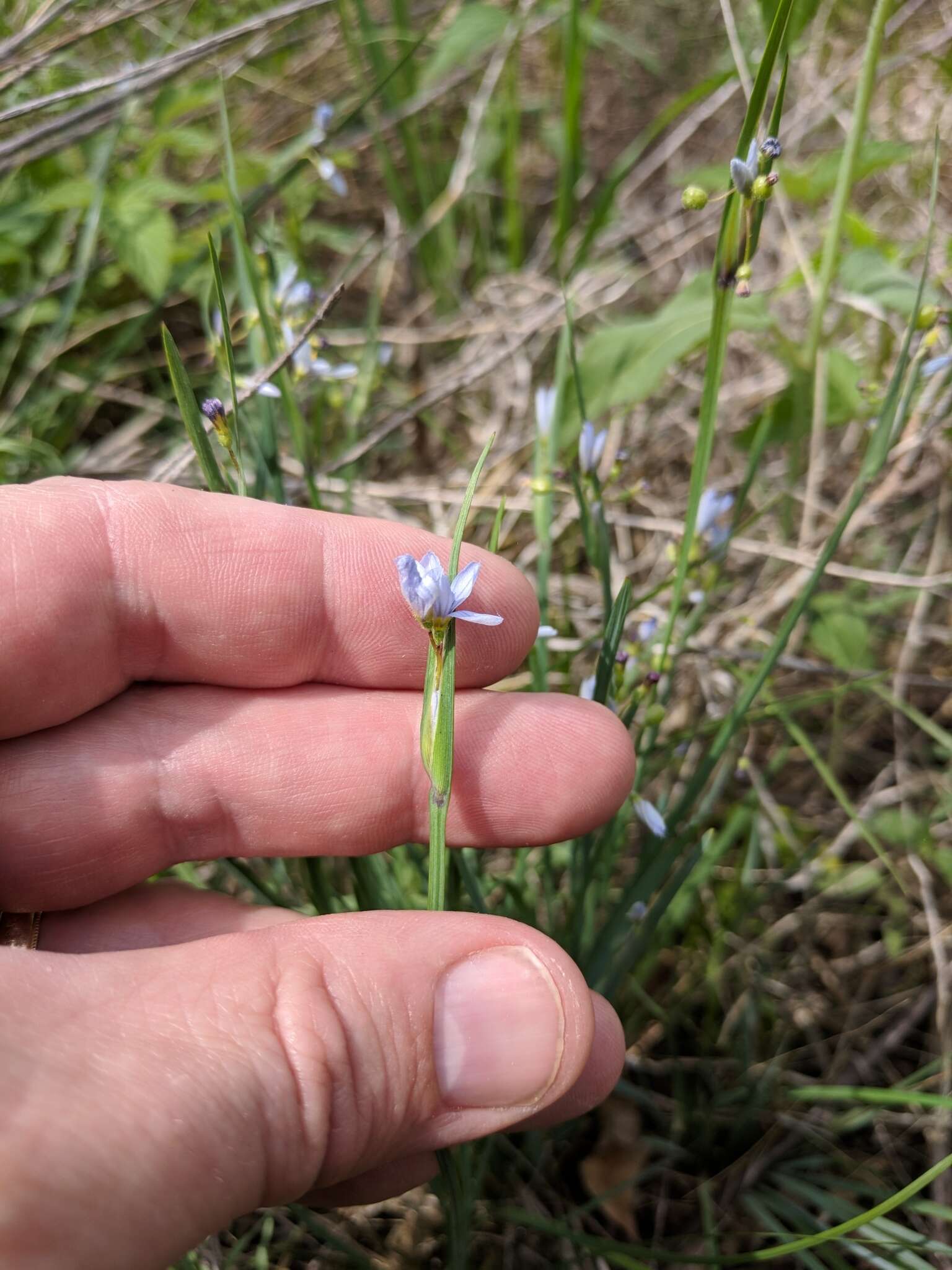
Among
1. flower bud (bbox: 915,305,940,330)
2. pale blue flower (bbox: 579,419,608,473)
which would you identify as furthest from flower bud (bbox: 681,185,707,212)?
flower bud (bbox: 915,305,940,330)

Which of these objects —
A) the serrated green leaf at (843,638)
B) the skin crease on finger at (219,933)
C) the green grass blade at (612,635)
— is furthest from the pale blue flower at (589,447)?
the skin crease on finger at (219,933)

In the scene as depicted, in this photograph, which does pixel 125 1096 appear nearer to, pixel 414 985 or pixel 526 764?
pixel 414 985

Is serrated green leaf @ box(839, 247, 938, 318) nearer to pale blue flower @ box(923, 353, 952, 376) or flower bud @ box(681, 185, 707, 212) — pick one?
pale blue flower @ box(923, 353, 952, 376)

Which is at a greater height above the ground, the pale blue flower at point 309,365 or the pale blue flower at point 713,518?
the pale blue flower at point 309,365

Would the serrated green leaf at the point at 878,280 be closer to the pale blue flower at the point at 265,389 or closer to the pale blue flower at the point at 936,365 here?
the pale blue flower at the point at 936,365

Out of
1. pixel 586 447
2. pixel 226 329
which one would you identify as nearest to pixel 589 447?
pixel 586 447

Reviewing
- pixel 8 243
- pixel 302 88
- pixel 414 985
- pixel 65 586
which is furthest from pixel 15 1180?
pixel 302 88

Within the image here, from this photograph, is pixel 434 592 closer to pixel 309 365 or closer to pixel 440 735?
pixel 440 735
